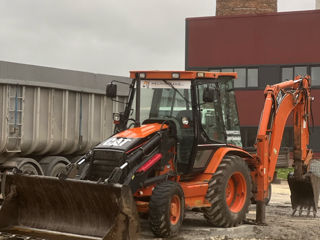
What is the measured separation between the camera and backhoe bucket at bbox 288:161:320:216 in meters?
11.9

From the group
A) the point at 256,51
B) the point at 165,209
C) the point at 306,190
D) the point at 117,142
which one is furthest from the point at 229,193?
the point at 256,51

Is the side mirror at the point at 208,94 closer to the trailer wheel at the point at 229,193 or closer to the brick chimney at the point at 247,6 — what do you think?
the trailer wheel at the point at 229,193

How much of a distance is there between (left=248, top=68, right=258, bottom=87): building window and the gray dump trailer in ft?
51.1

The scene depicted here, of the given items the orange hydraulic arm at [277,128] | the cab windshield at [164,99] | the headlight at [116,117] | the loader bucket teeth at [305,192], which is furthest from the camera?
the loader bucket teeth at [305,192]

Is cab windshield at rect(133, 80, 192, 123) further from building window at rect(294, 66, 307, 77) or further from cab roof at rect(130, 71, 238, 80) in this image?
building window at rect(294, 66, 307, 77)

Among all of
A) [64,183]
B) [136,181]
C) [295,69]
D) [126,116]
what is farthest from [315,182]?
[295,69]

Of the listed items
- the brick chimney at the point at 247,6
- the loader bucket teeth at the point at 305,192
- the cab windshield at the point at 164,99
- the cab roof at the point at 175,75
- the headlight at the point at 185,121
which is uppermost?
the brick chimney at the point at 247,6

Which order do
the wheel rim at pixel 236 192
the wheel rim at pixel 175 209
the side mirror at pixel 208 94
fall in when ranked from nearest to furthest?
the wheel rim at pixel 175 209
the side mirror at pixel 208 94
the wheel rim at pixel 236 192

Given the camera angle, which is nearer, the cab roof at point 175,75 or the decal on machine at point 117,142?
the decal on machine at point 117,142

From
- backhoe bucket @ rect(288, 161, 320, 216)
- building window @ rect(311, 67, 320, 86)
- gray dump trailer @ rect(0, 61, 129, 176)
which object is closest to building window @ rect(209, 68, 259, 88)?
building window @ rect(311, 67, 320, 86)

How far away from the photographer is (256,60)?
29.7 meters

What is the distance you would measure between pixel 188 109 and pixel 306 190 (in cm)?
383

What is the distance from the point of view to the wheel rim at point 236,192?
9867 millimetres

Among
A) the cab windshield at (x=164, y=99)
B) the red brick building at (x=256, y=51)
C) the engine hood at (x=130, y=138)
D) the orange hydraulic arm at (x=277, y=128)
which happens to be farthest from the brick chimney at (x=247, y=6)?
the engine hood at (x=130, y=138)
